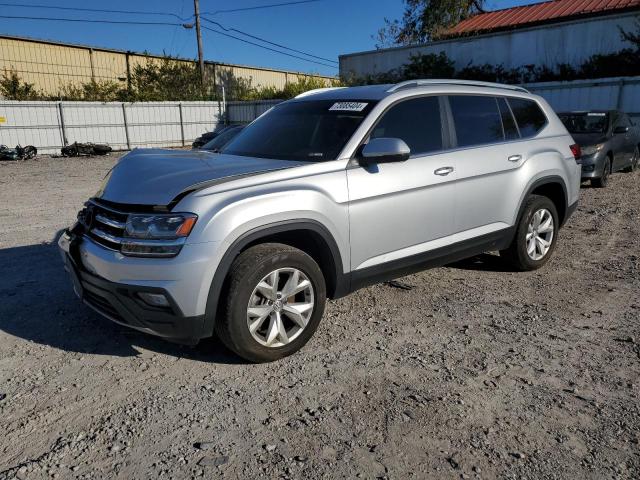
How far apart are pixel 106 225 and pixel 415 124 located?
2.46m

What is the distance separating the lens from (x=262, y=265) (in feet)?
10.7

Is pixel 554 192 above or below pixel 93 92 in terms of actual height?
below

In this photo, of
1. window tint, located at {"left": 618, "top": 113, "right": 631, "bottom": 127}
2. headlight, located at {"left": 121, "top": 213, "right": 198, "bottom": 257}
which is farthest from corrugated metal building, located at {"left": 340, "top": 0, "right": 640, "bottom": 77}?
headlight, located at {"left": 121, "top": 213, "right": 198, "bottom": 257}

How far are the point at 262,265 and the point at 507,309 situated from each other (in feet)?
7.41

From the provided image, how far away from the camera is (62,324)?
4.11 metres

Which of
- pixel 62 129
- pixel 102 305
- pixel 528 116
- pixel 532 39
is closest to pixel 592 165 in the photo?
pixel 528 116

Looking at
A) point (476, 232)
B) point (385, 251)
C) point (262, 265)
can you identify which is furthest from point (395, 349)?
point (476, 232)

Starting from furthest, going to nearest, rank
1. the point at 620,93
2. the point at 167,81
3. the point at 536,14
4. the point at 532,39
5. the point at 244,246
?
the point at 167,81, the point at 536,14, the point at 532,39, the point at 620,93, the point at 244,246

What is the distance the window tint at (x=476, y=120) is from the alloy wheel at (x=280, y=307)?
1.99 m

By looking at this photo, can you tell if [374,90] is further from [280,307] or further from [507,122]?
[280,307]

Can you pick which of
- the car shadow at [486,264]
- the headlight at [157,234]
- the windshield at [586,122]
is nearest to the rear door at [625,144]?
the windshield at [586,122]

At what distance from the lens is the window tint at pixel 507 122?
502cm

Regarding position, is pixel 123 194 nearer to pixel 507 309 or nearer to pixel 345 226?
pixel 345 226

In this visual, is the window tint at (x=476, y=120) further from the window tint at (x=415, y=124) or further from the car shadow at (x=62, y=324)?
the car shadow at (x=62, y=324)
